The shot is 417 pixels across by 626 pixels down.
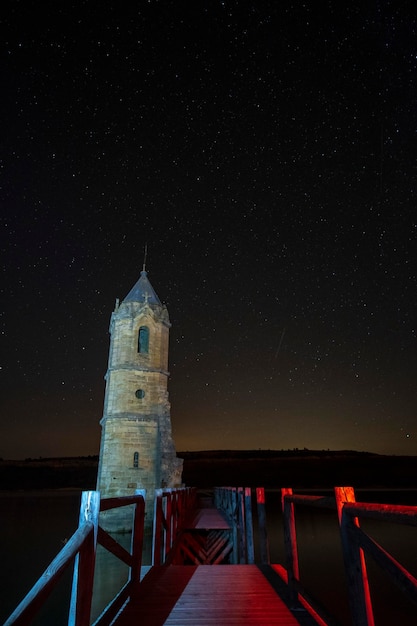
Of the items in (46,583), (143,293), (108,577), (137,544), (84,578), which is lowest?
(108,577)

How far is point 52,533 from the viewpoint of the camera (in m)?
37.2

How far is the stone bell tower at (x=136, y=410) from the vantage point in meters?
21.1

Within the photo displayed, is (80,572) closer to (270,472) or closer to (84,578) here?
(84,578)

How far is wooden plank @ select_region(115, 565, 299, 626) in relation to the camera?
3.65m

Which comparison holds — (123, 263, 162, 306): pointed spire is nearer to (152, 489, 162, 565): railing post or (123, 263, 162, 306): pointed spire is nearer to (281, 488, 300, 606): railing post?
(152, 489, 162, 565): railing post

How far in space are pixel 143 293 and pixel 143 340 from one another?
3.35m

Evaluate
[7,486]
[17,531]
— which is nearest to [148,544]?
[17,531]

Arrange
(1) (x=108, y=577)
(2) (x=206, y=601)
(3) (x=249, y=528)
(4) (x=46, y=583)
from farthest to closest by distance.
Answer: (1) (x=108, y=577), (3) (x=249, y=528), (2) (x=206, y=601), (4) (x=46, y=583)

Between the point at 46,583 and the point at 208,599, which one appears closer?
Result: the point at 46,583

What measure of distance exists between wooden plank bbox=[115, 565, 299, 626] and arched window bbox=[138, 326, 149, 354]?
19.2 m

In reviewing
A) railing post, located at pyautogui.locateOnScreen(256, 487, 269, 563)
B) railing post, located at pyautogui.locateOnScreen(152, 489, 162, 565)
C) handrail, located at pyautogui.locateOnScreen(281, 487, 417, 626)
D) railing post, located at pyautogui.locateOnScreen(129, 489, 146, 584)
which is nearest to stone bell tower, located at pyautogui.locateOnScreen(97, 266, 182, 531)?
railing post, located at pyautogui.locateOnScreen(152, 489, 162, 565)

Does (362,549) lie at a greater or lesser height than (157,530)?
greater

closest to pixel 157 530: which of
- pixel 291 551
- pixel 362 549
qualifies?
pixel 291 551

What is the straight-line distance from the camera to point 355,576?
257cm
